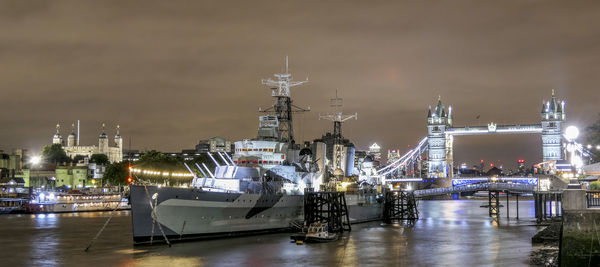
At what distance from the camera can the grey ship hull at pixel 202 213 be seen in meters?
36.2

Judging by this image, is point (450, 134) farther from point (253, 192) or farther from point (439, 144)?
point (253, 192)

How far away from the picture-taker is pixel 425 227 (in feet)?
194

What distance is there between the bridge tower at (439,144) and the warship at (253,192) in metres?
121

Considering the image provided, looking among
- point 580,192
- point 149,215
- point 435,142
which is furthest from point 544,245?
point 435,142

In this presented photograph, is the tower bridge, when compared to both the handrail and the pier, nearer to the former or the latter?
the handrail

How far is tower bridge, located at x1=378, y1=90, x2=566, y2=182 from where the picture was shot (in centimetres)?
16438

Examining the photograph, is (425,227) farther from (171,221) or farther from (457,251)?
(171,221)

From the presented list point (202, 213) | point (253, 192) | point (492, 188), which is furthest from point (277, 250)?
point (492, 188)

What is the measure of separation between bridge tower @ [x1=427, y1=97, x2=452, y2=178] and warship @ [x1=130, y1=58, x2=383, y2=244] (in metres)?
121

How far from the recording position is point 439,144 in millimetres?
182000

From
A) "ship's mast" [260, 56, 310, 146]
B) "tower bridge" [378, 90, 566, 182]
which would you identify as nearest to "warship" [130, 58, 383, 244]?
"ship's mast" [260, 56, 310, 146]

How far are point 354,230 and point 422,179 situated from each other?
4673 inches

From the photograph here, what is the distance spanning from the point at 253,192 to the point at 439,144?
14578cm

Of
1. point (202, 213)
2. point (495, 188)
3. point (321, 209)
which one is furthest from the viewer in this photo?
point (495, 188)
